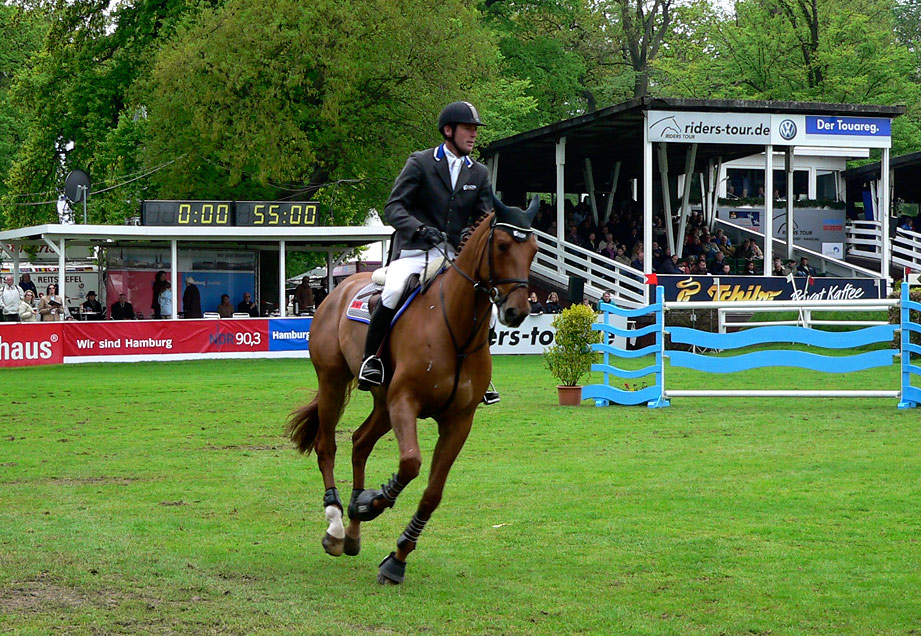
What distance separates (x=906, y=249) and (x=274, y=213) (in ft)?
79.7

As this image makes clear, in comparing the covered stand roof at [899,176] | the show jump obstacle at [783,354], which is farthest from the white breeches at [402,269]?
the covered stand roof at [899,176]

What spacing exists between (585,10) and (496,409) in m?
41.9

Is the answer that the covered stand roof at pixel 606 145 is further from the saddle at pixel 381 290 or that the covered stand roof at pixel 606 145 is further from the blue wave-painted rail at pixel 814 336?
the saddle at pixel 381 290

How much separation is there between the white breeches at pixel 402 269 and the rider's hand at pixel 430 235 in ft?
0.31

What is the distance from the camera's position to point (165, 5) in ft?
130

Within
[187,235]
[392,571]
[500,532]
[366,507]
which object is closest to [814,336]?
[500,532]

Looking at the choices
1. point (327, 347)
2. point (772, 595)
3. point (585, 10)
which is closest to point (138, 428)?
point (327, 347)

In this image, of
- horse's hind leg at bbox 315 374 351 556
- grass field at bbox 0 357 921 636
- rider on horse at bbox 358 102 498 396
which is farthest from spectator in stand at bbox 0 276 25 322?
rider on horse at bbox 358 102 498 396

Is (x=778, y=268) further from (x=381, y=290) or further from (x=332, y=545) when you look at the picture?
(x=332, y=545)

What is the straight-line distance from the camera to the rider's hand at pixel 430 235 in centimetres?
725

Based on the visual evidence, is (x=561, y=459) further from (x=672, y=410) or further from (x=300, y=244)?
(x=300, y=244)

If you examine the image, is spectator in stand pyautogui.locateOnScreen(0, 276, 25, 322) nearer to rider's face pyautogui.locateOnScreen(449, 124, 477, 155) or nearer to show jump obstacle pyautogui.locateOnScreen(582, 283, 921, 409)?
show jump obstacle pyautogui.locateOnScreen(582, 283, 921, 409)

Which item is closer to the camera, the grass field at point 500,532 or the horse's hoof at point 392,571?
the grass field at point 500,532

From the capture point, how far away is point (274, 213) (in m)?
31.3
